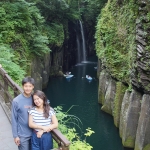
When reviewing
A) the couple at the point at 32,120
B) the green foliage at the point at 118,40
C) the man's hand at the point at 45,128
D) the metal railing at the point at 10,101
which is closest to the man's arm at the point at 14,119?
the couple at the point at 32,120

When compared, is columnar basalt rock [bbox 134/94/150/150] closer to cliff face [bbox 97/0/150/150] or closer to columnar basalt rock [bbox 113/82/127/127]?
cliff face [bbox 97/0/150/150]

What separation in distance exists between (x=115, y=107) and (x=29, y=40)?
7.49 meters

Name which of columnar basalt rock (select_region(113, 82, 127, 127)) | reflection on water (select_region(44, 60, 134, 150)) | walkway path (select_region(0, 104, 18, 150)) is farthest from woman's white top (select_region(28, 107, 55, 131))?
columnar basalt rock (select_region(113, 82, 127, 127))

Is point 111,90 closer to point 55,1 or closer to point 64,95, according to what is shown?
point 64,95

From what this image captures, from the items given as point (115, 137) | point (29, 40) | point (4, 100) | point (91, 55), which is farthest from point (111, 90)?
point (91, 55)

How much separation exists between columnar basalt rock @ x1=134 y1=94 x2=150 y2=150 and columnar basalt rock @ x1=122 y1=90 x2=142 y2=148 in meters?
0.76

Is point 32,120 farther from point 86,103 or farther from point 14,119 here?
point 86,103

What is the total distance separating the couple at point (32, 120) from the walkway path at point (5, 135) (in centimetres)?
112

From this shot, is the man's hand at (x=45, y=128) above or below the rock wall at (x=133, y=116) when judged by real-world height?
above

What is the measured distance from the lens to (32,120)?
12.6ft

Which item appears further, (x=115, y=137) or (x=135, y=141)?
(x=115, y=137)

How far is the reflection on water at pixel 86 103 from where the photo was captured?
15.0m

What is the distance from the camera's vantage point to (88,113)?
19.3 m

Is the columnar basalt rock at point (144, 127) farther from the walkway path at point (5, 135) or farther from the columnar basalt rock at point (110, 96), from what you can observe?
the walkway path at point (5, 135)
